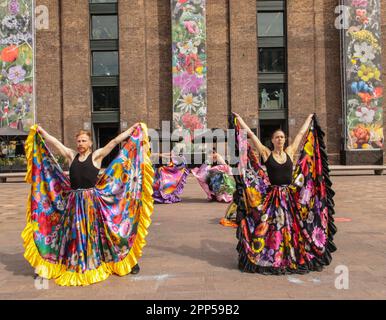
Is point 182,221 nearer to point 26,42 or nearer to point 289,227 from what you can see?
point 289,227

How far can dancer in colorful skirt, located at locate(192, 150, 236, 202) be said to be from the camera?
12.2 m

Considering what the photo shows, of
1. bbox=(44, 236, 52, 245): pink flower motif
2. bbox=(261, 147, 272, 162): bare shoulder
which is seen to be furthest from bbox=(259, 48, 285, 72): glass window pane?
bbox=(44, 236, 52, 245): pink flower motif

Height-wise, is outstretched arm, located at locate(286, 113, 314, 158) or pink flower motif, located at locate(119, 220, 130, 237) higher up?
outstretched arm, located at locate(286, 113, 314, 158)

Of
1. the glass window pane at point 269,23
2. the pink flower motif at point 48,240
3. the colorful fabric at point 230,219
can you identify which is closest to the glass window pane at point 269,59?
the glass window pane at point 269,23

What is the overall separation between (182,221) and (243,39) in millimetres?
23131

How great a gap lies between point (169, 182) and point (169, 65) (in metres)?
18.9

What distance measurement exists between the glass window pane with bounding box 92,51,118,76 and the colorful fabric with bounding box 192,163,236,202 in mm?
20284

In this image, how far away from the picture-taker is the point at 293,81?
30047mm

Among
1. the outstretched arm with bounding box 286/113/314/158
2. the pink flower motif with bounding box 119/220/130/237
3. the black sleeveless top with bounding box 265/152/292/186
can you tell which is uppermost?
the outstretched arm with bounding box 286/113/314/158

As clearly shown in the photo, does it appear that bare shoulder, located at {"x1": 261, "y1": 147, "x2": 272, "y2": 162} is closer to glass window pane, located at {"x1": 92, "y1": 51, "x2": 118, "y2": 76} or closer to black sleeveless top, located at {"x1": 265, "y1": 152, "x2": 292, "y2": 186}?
black sleeveless top, located at {"x1": 265, "y1": 152, "x2": 292, "y2": 186}

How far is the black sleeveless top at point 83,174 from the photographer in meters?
→ 5.19

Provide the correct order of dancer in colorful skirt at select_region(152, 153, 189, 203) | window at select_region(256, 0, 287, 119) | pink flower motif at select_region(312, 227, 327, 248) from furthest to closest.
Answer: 1. window at select_region(256, 0, 287, 119)
2. dancer in colorful skirt at select_region(152, 153, 189, 203)
3. pink flower motif at select_region(312, 227, 327, 248)

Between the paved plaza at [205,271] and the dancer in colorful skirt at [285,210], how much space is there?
0.77ft

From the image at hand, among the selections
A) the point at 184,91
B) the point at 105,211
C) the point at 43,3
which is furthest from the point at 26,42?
the point at 105,211
